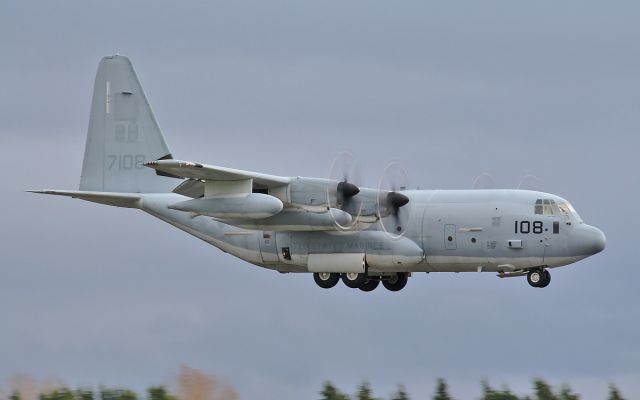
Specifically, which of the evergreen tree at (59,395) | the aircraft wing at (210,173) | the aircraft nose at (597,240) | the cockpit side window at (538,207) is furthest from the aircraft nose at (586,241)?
the evergreen tree at (59,395)

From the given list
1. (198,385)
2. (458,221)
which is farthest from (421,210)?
(198,385)

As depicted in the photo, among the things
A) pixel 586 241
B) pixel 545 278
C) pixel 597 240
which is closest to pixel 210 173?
Answer: pixel 545 278

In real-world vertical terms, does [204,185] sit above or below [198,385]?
above

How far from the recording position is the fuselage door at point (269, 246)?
131 feet

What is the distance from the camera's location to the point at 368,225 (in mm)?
38219

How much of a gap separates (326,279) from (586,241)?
756cm

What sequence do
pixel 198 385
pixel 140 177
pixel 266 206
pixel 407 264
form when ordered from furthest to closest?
pixel 140 177
pixel 407 264
pixel 266 206
pixel 198 385

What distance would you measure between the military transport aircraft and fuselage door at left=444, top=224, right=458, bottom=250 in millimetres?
28

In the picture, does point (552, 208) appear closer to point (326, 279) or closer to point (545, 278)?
point (545, 278)

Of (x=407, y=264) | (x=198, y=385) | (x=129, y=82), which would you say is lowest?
(x=198, y=385)

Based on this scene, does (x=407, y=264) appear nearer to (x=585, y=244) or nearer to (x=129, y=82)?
(x=585, y=244)

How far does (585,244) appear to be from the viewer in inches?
1483

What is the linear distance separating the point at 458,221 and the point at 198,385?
1210 centimetres

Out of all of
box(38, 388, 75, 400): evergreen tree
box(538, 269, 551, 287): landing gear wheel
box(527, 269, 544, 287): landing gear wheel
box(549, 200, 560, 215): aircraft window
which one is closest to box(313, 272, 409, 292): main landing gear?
box(527, 269, 544, 287): landing gear wheel
